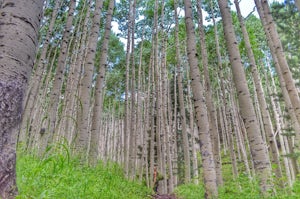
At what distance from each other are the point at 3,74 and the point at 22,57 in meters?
0.23

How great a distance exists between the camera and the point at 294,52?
67.3ft

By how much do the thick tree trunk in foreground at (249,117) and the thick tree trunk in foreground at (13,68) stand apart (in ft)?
10.9

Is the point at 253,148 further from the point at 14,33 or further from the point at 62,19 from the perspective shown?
the point at 62,19

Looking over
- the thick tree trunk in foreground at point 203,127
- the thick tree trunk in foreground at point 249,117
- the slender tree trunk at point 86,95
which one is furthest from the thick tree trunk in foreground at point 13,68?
the thick tree trunk in foreground at point 203,127

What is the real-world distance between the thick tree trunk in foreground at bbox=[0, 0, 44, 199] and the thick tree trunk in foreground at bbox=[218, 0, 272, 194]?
331 cm

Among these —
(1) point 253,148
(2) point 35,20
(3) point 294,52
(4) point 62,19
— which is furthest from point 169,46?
(2) point 35,20

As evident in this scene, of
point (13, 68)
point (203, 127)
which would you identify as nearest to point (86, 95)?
point (203, 127)

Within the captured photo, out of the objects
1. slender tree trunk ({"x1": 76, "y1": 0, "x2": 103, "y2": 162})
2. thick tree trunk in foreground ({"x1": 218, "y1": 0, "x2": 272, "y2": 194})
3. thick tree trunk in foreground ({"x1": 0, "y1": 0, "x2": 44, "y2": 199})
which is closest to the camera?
thick tree trunk in foreground ({"x1": 0, "y1": 0, "x2": 44, "y2": 199})

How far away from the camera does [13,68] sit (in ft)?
6.37

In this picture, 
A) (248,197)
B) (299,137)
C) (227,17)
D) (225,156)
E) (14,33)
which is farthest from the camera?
(225,156)

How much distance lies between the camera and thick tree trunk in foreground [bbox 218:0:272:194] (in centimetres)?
406

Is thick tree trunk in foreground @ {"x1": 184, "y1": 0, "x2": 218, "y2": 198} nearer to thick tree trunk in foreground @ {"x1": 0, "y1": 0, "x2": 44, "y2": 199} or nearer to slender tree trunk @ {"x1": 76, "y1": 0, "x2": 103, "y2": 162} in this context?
slender tree trunk @ {"x1": 76, "y1": 0, "x2": 103, "y2": 162}

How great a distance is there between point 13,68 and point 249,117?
397 centimetres

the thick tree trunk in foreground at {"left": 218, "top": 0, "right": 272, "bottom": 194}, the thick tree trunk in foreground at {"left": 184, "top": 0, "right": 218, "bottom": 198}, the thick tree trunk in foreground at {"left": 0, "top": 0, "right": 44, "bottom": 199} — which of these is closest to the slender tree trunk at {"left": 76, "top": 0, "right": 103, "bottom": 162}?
the thick tree trunk in foreground at {"left": 184, "top": 0, "right": 218, "bottom": 198}
